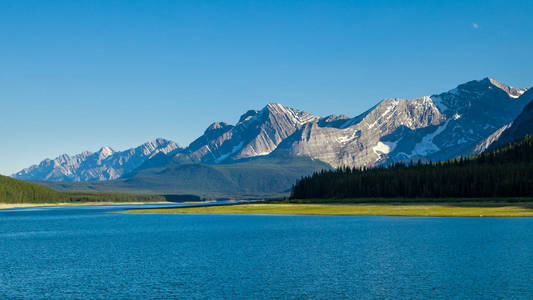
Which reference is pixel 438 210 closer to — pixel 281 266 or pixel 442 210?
pixel 442 210

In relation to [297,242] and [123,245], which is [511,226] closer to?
[297,242]

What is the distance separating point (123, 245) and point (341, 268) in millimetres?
44666

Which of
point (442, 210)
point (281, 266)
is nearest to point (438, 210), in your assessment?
point (442, 210)

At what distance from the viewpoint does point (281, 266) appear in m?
66.2

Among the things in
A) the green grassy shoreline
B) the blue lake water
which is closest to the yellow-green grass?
the green grassy shoreline

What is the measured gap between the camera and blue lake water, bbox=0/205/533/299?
168ft

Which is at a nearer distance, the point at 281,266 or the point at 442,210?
the point at 281,266

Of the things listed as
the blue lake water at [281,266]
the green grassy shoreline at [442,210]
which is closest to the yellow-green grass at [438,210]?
the green grassy shoreline at [442,210]

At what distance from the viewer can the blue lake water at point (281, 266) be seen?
51.3 meters

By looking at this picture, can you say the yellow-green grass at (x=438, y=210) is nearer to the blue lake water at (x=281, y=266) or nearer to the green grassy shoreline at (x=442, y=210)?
the green grassy shoreline at (x=442, y=210)

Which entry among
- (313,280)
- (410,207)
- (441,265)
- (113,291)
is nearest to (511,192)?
(410,207)

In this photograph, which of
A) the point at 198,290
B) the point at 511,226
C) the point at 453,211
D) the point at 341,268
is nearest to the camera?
the point at 198,290

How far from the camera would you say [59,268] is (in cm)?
6775

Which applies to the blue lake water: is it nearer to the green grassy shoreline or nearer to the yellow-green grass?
the yellow-green grass
